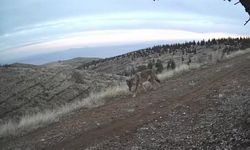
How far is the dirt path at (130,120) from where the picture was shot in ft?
34.2

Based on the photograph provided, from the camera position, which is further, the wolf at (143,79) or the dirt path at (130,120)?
the wolf at (143,79)

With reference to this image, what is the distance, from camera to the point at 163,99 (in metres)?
14.5

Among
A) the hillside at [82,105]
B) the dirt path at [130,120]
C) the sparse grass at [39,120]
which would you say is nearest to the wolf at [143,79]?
the hillside at [82,105]

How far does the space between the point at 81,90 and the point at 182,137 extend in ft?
55.3

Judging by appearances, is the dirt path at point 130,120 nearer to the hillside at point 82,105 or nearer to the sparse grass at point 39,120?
the hillside at point 82,105

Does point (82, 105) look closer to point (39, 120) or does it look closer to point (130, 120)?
point (39, 120)

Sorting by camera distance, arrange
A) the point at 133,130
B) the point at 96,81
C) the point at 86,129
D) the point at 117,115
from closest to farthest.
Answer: the point at 133,130
the point at 86,129
the point at 117,115
the point at 96,81

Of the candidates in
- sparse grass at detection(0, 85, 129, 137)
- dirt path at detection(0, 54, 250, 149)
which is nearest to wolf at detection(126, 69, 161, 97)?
sparse grass at detection(0, 85, 129, 137)

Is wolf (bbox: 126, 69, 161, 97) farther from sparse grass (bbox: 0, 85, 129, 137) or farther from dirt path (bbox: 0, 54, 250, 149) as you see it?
dirt path (bbox: 0, 54, 250, 149)

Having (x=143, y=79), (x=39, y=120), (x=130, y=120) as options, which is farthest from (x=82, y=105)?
(x=130, y=120)

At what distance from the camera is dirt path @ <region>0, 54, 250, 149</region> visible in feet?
34.2

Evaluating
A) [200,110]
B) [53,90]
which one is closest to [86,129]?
[200,110]

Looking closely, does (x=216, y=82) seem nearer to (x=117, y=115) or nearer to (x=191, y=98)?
(x=191, y=98)

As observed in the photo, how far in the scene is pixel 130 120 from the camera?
12039 mm
